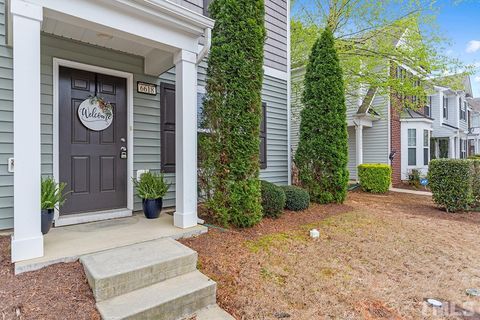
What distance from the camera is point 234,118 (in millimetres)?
3879

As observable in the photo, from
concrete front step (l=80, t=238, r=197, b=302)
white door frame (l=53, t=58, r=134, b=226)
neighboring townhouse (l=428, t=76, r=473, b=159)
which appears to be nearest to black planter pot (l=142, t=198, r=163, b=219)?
white door frame (l=53, t=58, r=134, b=226)

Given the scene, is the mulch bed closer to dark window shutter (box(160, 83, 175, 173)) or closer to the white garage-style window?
dark window shutter (box(160, 83, 175, 173))

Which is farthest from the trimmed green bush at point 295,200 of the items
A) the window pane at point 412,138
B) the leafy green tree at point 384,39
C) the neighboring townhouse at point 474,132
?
the neighboring townhouse at point 474,132

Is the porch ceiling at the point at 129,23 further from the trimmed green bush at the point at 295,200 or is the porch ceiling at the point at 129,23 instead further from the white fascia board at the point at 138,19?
the trimmed green bush at the point at 295,200

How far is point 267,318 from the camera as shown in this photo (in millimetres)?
2041

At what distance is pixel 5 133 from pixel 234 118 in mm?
2784

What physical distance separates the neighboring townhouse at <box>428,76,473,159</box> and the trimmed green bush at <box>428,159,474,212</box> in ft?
30.9

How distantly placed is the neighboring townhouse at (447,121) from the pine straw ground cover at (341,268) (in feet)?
39.3

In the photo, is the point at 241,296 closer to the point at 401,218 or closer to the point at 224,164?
the point at 224,164

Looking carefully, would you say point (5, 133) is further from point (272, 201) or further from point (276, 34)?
point (276, 34)

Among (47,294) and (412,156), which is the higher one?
(412,156)

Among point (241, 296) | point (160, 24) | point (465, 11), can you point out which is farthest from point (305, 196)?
point (465, 11)

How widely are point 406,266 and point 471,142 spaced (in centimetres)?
2471

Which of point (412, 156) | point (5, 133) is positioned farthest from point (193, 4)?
point (412, 156)
